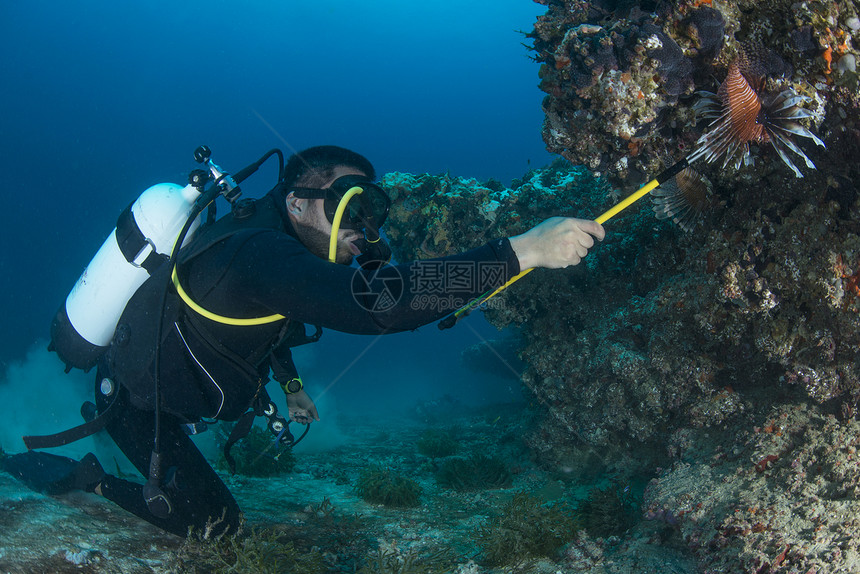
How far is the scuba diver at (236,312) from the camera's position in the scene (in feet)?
7.36

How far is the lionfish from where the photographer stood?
8.66 ft

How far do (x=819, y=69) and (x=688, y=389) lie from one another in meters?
2.96

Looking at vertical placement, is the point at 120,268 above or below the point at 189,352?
above

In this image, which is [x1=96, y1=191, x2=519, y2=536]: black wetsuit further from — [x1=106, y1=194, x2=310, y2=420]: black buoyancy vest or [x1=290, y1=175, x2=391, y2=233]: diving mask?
[x1=290, y1=175, x2=391, y2=233]: diving mask

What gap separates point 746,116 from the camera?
9.25 ft

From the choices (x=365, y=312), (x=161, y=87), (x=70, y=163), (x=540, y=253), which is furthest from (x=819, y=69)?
(x=161, y=87)

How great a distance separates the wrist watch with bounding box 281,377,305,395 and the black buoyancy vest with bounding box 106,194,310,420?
0.85 m

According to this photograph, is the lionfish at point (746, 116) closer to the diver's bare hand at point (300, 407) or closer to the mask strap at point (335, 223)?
the mask strap at point (335, 223)

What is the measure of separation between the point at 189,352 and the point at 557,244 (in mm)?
2942

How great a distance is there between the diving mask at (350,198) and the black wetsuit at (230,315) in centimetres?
34

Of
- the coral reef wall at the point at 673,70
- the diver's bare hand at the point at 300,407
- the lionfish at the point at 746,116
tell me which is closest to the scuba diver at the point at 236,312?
the diver's bare hand at the point at 300,407

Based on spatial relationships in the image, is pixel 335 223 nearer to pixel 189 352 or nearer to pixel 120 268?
pixel 189 352

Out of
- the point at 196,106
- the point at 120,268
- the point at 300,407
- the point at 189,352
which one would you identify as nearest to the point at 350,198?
the point at 189,352

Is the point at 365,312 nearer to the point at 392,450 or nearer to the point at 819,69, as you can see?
the point at 819,69
